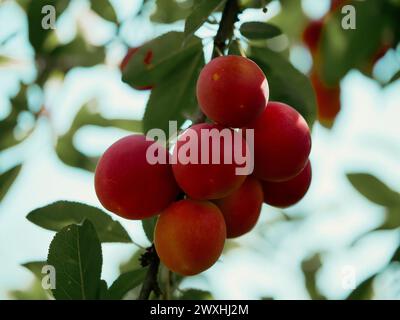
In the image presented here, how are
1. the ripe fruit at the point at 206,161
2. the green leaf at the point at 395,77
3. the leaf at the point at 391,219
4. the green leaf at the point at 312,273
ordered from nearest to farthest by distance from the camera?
the ripe fruit at the point at 206,161, the green leaf at the point at 395,77, the leaf at the point at 391,219, the green leaf at the point at 312,273

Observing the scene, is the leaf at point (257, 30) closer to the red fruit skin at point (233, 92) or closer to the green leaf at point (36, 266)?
the red fruit skin at point (233, 92)

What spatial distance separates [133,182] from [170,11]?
40.7 inches

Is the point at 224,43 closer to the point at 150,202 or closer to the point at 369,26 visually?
the point at 369,26

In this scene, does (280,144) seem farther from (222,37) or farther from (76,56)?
(76,56)

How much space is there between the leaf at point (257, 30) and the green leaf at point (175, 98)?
0.50ft

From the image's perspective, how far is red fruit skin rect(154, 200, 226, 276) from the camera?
52.4 inches

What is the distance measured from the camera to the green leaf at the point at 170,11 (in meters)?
2.25

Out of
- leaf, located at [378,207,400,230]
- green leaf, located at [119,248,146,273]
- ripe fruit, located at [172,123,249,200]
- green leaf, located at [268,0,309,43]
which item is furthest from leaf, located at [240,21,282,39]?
green leaf, located at [119,248,146,273]

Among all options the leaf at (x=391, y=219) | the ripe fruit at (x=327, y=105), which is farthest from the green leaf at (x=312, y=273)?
the ripe fruit at (x=327, y=105)

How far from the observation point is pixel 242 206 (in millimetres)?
1422

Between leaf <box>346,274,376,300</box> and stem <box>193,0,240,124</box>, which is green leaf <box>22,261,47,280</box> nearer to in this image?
stem <box>193,0,240,124</box>

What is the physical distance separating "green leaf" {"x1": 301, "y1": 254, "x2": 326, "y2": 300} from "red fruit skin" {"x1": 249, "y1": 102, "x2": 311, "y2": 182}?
4.53 feet

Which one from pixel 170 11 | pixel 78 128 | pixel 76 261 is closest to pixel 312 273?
pixel 78 128
